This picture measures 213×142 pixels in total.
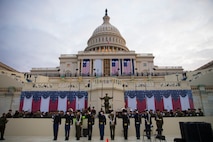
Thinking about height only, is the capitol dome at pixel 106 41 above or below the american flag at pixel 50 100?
above

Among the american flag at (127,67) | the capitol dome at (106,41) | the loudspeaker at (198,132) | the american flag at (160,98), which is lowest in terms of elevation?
the loudspeaker at (198,132)

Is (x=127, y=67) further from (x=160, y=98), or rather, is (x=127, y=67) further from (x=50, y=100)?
(x=50, y=100)

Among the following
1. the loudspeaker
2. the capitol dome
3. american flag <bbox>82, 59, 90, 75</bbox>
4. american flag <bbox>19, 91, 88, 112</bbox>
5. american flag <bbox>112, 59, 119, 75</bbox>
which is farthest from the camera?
the capitol dome

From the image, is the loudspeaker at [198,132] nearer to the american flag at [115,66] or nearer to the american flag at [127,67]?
the american flag at [115,66]

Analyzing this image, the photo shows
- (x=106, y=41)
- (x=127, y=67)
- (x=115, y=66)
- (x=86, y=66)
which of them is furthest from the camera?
(x=106, y=41)

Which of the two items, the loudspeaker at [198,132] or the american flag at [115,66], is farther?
the american flag at [115,66]

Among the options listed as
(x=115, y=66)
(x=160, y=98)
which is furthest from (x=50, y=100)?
(x=115, y=66)

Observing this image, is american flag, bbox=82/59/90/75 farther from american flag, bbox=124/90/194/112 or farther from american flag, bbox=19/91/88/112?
american flag, bbox=124/90/194/112

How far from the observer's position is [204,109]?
70.3ft

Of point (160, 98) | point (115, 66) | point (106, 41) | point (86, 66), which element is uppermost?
point (106, 41)

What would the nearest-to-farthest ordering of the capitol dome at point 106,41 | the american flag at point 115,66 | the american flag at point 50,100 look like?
the american flag at point 50,100
the american flag at point 115,66
the capitol dome at point 106,41

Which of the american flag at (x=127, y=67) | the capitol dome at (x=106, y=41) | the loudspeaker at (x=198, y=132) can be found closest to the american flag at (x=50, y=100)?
the loudspeaker at (x=198, y=132)

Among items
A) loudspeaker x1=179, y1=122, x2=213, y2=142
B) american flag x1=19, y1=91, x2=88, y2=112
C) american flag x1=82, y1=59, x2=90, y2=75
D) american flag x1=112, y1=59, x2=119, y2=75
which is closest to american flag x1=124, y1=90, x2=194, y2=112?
american flag x1=19, y1=91, x2=88, y2=112

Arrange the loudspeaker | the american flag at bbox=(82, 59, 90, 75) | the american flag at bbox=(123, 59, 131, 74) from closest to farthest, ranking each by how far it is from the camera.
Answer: the loudspeaker → the american flag at bbox=(123, 59, 131, 74) → the american flag at bbox=(82, 59, 90, 75)
